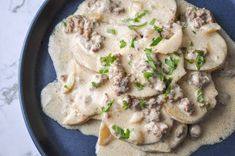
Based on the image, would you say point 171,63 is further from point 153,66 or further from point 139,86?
point 139,86

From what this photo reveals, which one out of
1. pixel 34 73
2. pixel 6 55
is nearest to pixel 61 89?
pixel 34 73

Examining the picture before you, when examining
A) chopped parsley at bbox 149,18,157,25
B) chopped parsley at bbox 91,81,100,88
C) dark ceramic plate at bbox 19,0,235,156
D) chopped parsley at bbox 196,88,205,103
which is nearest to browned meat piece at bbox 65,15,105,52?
dark ceramic plate at bbox 19,0,235,156

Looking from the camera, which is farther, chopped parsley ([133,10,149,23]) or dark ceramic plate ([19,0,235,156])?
chopped parsley ([133,10,149,23])

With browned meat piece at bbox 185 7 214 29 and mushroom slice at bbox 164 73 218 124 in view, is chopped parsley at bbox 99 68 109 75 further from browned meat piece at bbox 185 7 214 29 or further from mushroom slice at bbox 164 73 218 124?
browned meat piece at bbox 185 7 214 29

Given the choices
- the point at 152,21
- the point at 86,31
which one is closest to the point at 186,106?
the point at 152,21

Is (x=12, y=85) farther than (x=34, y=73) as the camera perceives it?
Yes

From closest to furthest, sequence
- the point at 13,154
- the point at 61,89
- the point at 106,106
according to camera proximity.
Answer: the point at 106,106
the point at 61,89
the point at 13,154

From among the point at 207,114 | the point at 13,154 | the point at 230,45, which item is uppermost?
the point at 230,45

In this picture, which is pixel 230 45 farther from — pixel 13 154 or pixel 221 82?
pixel 13 154
